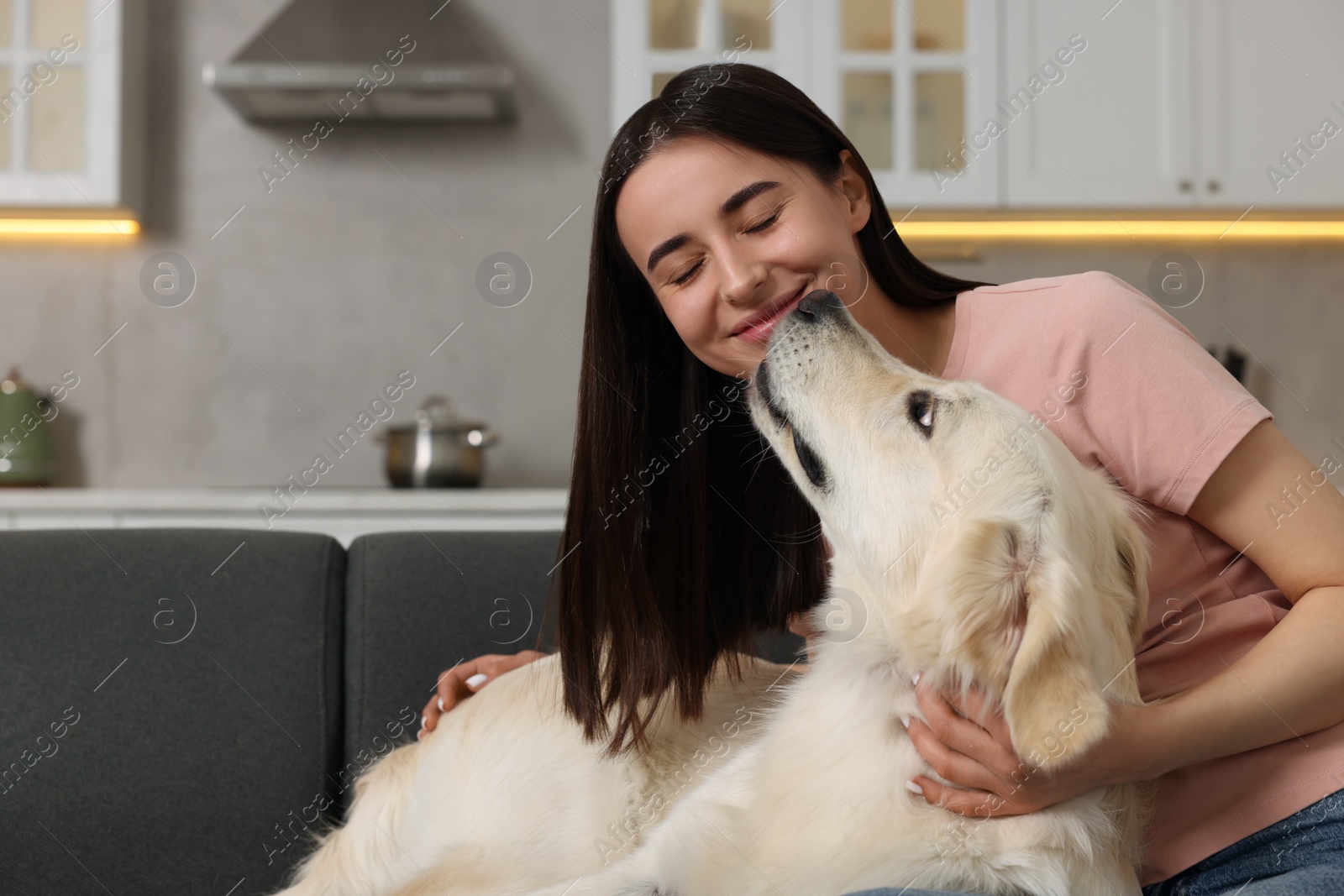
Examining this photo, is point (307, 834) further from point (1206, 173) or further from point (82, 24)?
point (1206, 173)

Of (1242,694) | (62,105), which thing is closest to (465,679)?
(1242,694)

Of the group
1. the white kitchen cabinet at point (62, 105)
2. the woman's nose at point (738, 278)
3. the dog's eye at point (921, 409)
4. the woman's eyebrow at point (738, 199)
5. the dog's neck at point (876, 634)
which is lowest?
the dog's neck at point (876, 634)

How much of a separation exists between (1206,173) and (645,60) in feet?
6.11

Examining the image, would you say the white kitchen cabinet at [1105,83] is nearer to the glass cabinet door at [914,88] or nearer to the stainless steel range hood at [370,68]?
the glass cabinet door at [914,88]

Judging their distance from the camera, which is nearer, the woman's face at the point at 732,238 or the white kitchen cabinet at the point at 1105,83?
the woman's face at the point at 732,238

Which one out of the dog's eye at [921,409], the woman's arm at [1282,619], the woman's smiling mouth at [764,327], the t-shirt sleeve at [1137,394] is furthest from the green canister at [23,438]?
the woman's arm at [1282,619]

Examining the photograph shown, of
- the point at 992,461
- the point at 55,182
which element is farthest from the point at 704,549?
the point at 55,182

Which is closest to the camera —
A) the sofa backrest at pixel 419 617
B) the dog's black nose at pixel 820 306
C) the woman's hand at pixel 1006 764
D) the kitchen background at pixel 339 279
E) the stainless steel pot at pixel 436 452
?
the woman's hand at pixel 1006 764

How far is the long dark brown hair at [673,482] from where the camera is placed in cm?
143

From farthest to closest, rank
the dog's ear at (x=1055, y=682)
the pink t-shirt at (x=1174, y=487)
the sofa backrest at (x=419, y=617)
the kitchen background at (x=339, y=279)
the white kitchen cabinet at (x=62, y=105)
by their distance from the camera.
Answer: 1. the kitchen background at (x=339, y=279)
2. the white kitchen cabinet at (x=62, y=105)
3. the sofa backrest at (x=419, y=617)
4. the pink t-shirt at (x=1174, y=487)
5. the dog's ear at (x=1055, y=682)

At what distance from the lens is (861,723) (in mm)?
1125

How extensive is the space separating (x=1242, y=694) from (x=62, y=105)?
143 inches

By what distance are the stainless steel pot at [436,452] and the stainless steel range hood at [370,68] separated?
3.57 ft

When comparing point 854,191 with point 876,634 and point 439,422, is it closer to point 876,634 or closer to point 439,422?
point 876,634
